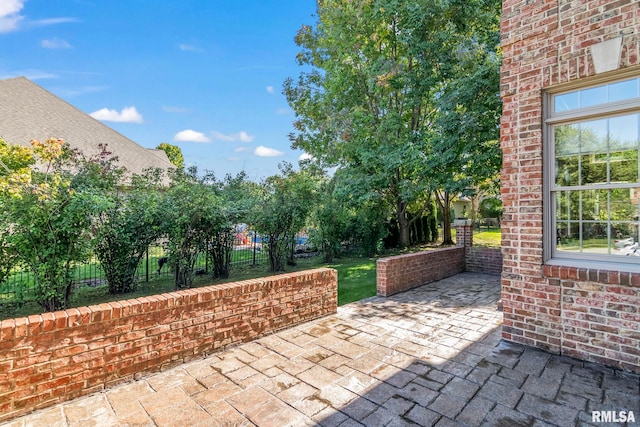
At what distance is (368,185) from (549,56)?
25.1ft

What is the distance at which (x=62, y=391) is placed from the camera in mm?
2586

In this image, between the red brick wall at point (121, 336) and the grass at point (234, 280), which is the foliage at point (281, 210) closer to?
the grass at point (234, 280)

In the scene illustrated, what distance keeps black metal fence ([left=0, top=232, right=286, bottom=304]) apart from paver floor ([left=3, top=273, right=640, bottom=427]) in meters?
3.49

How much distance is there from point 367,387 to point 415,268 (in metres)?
4.29

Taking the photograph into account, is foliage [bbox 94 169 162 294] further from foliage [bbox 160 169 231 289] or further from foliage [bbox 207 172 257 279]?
foliage [bbox 207 172 257 279]

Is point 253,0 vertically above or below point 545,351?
above

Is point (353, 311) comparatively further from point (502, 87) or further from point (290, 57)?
point (290, 57)

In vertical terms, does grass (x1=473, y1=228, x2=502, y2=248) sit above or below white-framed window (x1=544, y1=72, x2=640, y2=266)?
below

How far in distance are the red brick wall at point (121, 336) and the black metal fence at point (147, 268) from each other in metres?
2.97

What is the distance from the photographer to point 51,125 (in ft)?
51.3

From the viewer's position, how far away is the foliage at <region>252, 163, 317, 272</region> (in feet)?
26.9

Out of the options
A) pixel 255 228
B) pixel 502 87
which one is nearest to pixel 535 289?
pixel 502 87

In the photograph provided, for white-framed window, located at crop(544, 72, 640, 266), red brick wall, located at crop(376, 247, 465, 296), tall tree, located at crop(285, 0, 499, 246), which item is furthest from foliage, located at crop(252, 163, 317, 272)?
white-framed window, located at crop(544, 72, 640, 266)

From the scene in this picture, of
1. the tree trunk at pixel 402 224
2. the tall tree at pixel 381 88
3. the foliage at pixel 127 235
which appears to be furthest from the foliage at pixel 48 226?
the tree trunk at pixel 402 224
